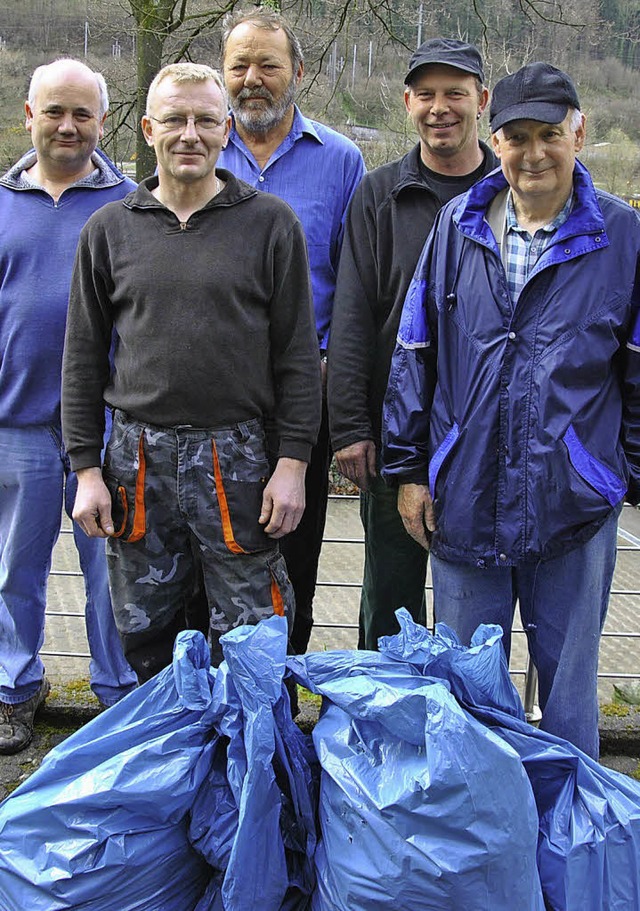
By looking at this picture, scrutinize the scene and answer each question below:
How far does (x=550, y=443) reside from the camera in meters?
2.10

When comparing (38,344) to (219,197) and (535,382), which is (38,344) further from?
(535,382)

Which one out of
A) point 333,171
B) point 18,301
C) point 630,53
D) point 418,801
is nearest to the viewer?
point 418,801

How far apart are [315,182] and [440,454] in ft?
3.49

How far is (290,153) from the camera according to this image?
284cm

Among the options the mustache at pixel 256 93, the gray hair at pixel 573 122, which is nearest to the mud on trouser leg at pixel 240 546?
the gray hair at pixel 573 122

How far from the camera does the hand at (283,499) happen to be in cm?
241

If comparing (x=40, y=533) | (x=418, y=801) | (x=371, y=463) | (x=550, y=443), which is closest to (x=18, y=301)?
(x=40, y=533)

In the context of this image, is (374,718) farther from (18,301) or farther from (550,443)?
(18,301)

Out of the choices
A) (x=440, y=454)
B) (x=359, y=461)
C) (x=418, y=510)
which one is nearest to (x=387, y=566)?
(x=359, y=461)

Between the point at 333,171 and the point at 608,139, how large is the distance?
25.8 metres

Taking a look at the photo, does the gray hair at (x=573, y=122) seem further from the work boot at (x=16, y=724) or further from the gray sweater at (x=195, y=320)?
the work boot at (x=16, y=724)

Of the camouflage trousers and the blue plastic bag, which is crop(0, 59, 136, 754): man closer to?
the camouflage trousers

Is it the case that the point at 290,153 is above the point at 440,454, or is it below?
above

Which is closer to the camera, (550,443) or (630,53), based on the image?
(550,443)
